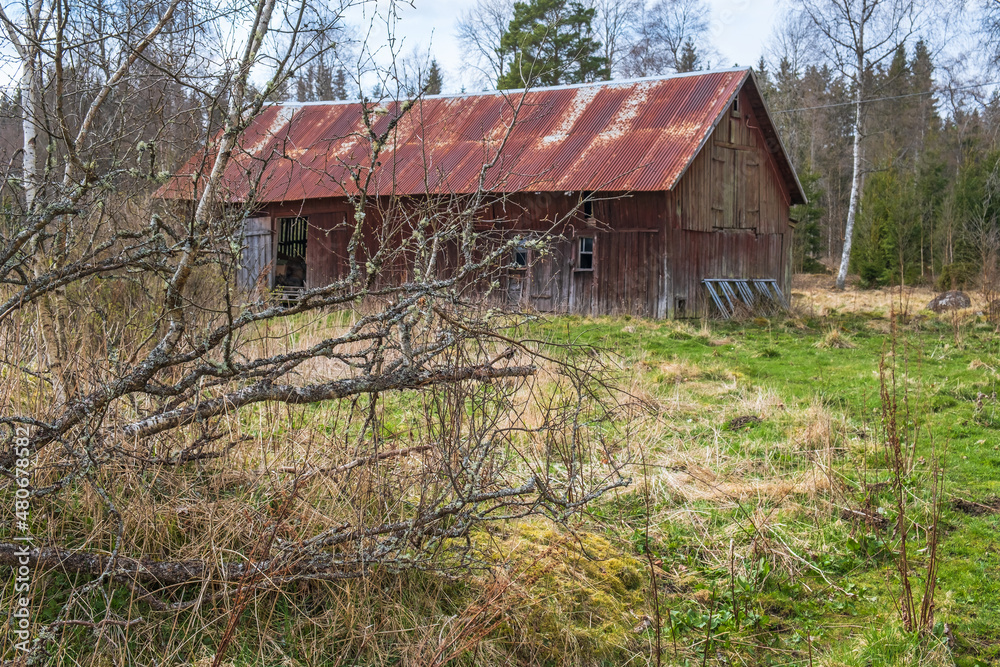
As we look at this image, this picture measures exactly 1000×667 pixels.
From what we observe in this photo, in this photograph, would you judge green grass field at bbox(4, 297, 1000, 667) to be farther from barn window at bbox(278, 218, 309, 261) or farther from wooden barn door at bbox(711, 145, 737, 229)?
barn window at bbox(278, 218, 309, 261)

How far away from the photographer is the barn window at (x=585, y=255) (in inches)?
679

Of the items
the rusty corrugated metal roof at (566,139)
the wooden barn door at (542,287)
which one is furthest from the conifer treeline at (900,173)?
the wooden barn door at (542,287)

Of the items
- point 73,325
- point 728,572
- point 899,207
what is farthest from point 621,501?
point 899,207

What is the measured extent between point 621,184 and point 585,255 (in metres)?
2.81

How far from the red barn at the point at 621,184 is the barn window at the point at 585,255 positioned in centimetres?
3

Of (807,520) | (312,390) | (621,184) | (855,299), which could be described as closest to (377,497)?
(312,390)

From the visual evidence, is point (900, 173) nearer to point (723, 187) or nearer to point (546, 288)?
point (723, 187)

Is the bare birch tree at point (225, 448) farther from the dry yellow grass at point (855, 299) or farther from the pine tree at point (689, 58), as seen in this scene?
the pine tree at point (689, 58)

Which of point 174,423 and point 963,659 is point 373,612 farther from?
point 963,659

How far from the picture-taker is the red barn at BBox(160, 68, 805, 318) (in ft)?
52.5

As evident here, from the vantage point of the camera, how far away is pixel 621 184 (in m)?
15.1

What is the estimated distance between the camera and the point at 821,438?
6.48m

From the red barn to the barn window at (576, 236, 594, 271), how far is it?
0.10 ft

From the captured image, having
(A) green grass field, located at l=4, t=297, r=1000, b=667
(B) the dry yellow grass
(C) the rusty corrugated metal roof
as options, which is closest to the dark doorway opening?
(C) the rusty corrugated metal roof
